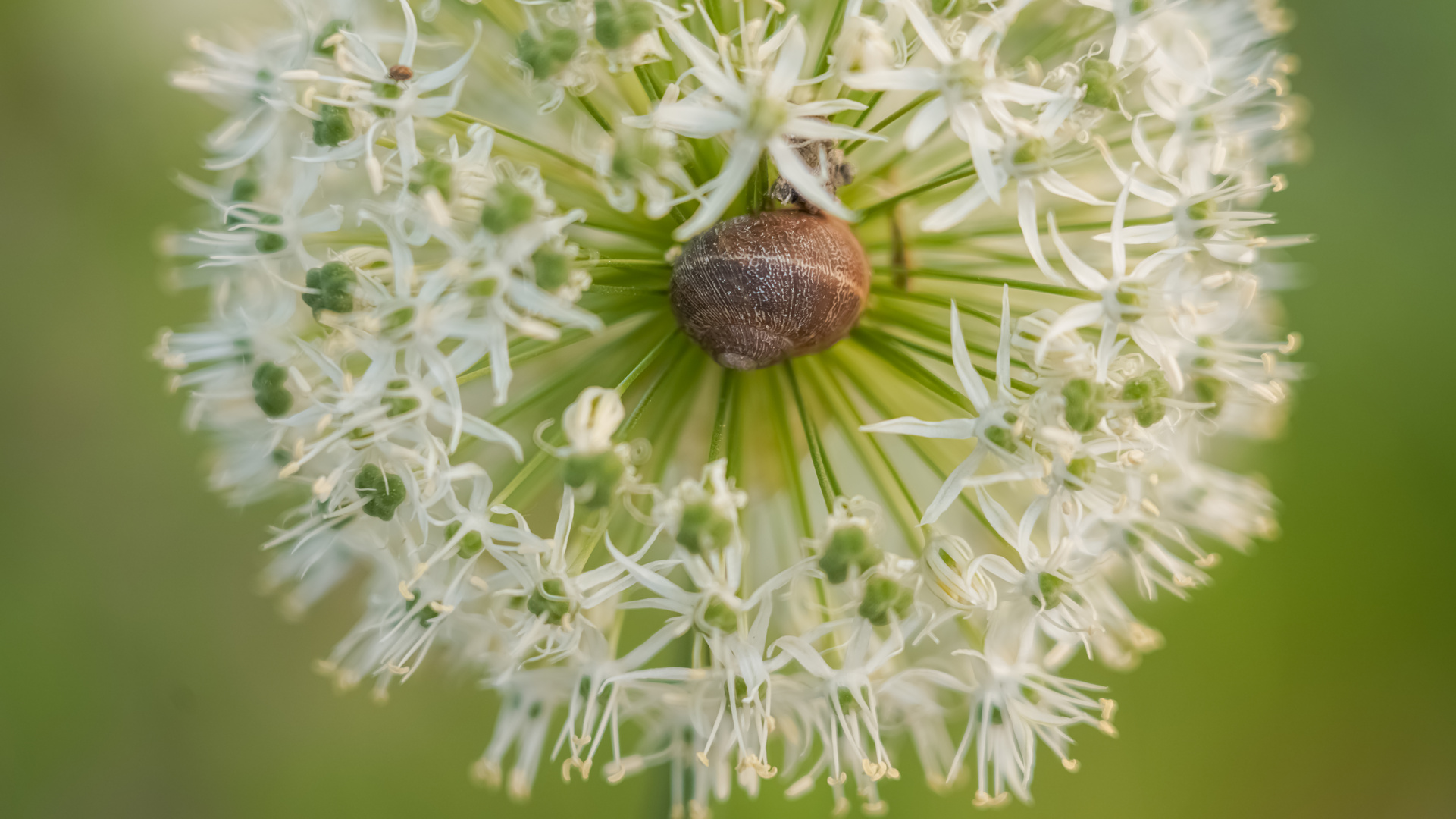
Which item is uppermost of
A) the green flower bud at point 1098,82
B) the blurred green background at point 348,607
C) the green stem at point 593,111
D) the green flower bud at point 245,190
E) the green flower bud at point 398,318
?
the green flower bud at point 245,190

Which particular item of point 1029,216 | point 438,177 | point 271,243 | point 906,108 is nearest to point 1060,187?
point 1029,216

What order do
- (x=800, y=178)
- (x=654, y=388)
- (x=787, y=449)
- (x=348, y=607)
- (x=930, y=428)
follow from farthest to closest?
(x=348, y=607)
(x=787, y=449)
(x=654, y=388)
(x=930, y=428)
(x=800, y=178)

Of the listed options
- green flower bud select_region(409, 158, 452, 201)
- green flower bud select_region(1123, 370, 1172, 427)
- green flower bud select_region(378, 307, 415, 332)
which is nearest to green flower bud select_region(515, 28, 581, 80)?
green flower bud select_region(409, 158, 452, 201)

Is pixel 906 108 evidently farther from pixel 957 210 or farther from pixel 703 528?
pixel 703 528

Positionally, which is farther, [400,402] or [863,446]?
[863,446]

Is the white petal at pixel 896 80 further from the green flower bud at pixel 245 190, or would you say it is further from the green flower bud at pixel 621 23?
the green flower bud at pixel 245 190

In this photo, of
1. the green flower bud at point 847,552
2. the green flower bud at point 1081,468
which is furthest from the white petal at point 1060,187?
the green flower bud at point 847,552

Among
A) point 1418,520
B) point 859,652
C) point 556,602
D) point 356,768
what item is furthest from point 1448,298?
point 356,768

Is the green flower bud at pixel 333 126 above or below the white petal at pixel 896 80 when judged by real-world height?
above
